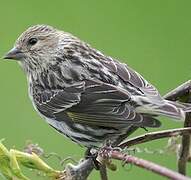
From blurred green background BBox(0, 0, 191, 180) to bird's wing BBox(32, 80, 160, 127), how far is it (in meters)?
1.69

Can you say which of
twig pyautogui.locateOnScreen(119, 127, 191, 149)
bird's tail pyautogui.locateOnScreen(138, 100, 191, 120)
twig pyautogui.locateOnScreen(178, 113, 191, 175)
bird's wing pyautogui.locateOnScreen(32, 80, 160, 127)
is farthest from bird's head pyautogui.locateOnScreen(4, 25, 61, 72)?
twig pyautogui.locateOnScreen(119, 127, 191, 149)

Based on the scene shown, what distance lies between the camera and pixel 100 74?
401cm

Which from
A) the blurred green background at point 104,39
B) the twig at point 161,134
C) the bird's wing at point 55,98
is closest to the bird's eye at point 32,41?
the bird's wing at point 55,98

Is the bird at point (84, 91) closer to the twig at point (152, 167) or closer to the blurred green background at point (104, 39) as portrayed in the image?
the twig at point (152, 167)

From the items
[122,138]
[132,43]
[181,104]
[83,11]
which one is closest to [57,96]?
[122,138]

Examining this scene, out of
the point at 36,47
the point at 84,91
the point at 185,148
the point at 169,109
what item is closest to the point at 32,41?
the point at 36,47

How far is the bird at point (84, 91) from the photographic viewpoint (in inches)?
139

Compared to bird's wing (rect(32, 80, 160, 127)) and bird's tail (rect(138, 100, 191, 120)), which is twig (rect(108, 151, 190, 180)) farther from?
bird's wing (rect(32, 80, 160, 127))

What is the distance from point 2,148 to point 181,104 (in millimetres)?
663

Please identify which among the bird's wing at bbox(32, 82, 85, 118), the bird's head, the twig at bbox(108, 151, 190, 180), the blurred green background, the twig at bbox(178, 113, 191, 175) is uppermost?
the twig at bbox(108, 151, 190, 180)

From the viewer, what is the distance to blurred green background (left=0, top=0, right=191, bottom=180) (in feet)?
20.9

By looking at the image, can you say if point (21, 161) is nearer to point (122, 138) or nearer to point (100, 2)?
point (122, 138)

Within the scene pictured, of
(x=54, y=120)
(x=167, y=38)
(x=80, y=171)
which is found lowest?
(x=167, y=38)

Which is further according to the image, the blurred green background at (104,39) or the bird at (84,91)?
the blurred green background at (104,39)
